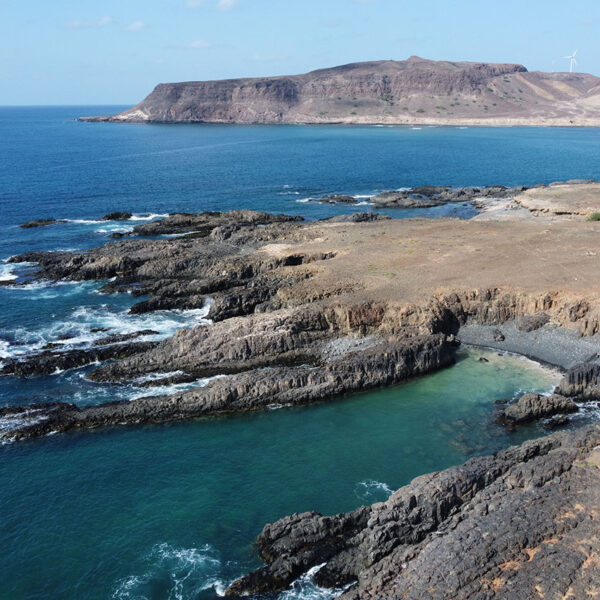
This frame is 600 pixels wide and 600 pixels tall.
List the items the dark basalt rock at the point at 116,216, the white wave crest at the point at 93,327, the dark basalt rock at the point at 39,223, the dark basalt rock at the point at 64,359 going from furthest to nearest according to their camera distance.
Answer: the dark basalt rock at the point at 116,216 → the dark basalt rock at the point at 39,223 → the white wave crest at the point at 93,327 → the dark basalt rock at the point at 64,359

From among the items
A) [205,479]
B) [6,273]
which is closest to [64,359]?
[205,479]

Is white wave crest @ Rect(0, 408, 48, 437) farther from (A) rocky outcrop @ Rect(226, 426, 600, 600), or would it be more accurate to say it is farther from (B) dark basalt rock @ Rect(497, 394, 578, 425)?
(B) dark basalt rock @ Rect(497, 394, 578, 425)

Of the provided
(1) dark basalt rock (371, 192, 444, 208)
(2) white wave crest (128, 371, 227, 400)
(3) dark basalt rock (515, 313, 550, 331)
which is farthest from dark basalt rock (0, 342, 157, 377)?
(1) dark basalt rock (371, 192, 444, 208)

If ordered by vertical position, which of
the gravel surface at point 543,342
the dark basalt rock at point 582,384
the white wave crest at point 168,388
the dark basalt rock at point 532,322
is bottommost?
the white wave crest at point 168,388

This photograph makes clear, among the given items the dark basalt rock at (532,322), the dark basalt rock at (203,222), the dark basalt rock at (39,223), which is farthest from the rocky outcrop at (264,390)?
the dark basalt rock at (39,223)

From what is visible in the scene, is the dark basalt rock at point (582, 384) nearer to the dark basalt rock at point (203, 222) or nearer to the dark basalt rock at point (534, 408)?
the dark basalt rock at point (534, 408)
